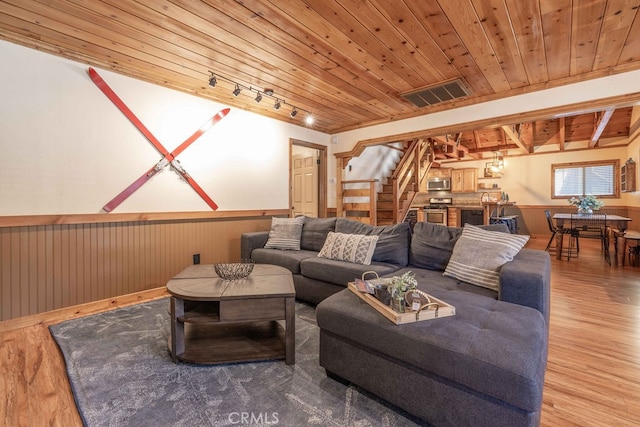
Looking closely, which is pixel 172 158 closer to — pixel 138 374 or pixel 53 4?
pixel 53 4

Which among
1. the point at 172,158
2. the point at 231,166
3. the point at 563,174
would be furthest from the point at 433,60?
the point at 563,174

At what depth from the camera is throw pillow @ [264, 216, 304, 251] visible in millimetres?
3678

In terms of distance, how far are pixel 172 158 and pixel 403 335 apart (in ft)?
10.8

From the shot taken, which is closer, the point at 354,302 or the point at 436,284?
the point at 354,302

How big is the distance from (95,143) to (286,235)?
7.44 ft

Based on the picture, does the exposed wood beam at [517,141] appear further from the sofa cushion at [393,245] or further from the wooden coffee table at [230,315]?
the wooden coffee table at [230,315]

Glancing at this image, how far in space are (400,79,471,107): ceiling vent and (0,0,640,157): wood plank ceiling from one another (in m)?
0.10

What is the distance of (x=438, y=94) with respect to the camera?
373 centimetres

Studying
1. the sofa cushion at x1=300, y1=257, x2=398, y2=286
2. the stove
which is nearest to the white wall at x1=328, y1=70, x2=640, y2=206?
the sofa cushion at x1=300, y1=257, x2=398, y2=286

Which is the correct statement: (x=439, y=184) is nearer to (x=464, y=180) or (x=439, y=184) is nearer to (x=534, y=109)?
(x=464, y=180)

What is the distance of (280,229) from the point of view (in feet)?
12.5

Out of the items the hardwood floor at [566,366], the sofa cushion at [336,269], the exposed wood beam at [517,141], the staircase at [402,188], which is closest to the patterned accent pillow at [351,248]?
the sofa cushion at [336,269]

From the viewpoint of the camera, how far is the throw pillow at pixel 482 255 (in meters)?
2.14

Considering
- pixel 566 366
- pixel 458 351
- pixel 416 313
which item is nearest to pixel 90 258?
pixel 416 313
